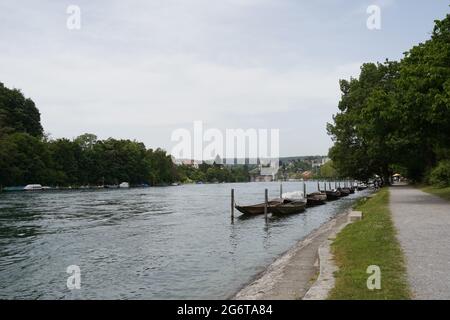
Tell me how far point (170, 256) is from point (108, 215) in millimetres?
24296

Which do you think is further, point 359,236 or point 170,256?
point 170,256

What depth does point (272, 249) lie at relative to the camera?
24.0m

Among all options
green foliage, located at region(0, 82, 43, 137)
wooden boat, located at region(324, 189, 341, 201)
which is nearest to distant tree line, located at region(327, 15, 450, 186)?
wooden boat, located at region(324, 189, 341, 201)

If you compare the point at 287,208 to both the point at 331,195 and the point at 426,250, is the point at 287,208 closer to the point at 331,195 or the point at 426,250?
the point at 331,195

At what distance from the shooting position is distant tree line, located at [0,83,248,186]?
118m

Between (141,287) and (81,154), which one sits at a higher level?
(81,154)

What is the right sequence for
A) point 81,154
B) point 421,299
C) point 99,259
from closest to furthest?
point 421,299
point 99,259
point 81,154

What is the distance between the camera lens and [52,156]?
13750 centimetres

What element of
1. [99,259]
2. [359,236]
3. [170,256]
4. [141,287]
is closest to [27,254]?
[99,259]

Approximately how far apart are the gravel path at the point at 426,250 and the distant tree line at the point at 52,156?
10880 centimetres

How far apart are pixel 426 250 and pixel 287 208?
31948 mm

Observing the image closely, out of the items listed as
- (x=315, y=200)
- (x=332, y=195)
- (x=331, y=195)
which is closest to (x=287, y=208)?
(x=315, y=200)
